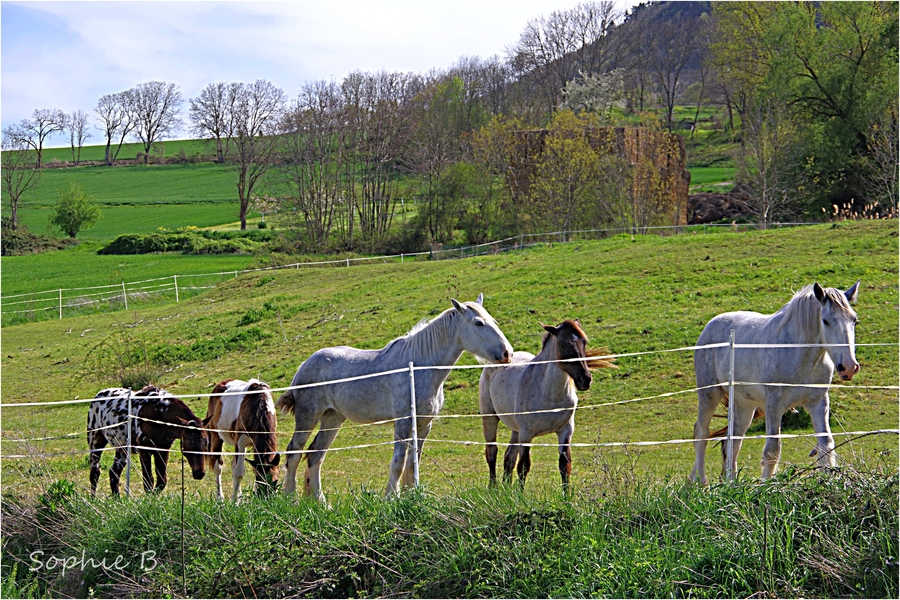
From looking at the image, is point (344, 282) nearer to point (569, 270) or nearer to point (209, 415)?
point (569, 270)

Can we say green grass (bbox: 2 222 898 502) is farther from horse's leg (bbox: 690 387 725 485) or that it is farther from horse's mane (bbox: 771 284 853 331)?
horse's mane (bbox: 771 284 853 331)

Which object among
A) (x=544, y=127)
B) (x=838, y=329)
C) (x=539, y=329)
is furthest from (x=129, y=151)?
(x=838, y=329)

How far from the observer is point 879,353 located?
14.3 m

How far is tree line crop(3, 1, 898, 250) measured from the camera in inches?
1527

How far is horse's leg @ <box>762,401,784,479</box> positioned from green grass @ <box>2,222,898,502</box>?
1.92m

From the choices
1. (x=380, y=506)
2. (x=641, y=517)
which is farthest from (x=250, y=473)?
(x=641, y=517)

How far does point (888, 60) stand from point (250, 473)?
3972cm

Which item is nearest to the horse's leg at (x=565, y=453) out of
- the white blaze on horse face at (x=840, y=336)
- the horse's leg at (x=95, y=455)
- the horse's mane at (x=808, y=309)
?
the horse's mane at (x=808, y=309)

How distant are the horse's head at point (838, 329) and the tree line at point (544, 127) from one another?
97.0 feet

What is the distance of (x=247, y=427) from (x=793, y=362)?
19.4 ft

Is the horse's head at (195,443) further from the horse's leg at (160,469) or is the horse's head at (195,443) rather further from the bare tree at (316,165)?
the bare tree at (316,165)

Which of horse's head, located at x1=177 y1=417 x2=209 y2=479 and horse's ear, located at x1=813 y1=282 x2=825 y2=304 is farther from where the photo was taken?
horse's head, located at x1=177 y1=417 x2=209 y2=479

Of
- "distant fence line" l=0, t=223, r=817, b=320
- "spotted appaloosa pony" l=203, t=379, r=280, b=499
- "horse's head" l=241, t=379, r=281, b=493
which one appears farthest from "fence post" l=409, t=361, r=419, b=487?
"distant fence line" l=0, t=223, r=817, b=320

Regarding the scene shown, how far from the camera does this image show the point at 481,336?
26.6 ft
